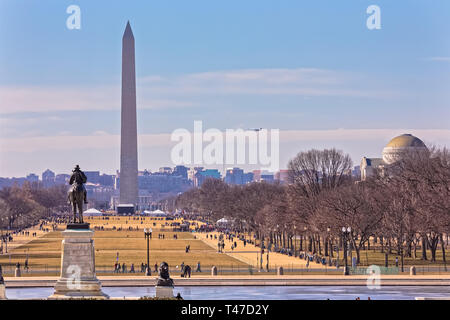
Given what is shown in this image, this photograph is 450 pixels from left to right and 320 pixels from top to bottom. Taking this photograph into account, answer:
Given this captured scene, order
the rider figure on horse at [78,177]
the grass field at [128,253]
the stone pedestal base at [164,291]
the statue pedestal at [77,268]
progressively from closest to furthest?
1. the stone pedestal base at [164,291]
2. the statue pedestal at [77,268]
3. the rider figure on horse at [78,177]
4. the grass field at [128,253]

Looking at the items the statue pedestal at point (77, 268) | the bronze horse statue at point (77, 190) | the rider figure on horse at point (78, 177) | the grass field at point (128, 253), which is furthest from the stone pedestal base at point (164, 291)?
the grass field at point (128, 253)

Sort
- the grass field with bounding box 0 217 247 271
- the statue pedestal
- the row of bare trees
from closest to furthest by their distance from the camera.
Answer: the statue pedestal → the row of bare trees → the grass field with bounding box 0 217 247 271

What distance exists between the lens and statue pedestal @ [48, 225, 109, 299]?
42219 millimetres

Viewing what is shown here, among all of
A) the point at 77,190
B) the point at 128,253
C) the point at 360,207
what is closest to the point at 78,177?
Answer: the point at 77,190

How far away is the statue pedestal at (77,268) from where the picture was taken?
42.2 meters

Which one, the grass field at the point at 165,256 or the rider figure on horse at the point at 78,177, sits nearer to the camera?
the rider figure on horse at the point at 78,177

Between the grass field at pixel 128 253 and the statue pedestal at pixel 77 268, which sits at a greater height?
the statue pedestal at pixel 77 268

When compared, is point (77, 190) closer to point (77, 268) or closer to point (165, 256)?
point (77, 268)

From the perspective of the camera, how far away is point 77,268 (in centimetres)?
4244

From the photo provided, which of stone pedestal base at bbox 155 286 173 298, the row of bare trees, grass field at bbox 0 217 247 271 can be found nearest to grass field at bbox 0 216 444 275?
grass field at bbox 0 217 247 271

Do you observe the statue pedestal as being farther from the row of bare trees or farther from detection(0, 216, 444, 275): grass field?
the row of bare trees

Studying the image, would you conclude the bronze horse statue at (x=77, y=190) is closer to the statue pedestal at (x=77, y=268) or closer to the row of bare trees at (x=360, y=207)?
the statue pedestal at (x=77, y=268)

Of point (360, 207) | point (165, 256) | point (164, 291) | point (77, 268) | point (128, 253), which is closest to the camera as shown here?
point (164, 291)

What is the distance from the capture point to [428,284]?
63812mm
